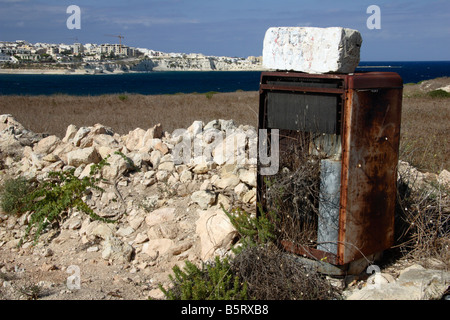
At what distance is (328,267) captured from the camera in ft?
13.3

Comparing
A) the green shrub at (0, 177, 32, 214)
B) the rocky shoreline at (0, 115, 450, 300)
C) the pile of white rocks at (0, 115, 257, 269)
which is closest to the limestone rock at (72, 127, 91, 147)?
the pile of white rocks at (0, 115, 257, 269)

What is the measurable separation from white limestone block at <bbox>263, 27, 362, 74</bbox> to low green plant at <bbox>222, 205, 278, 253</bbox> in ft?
4.58

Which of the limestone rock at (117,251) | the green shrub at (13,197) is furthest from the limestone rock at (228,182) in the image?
the green shrub at (13,197)

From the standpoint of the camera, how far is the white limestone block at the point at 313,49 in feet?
12.6

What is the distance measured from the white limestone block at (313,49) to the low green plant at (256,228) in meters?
1.40

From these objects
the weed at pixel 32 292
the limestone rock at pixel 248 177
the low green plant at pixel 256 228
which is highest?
the limestone rock at pixel 248 177

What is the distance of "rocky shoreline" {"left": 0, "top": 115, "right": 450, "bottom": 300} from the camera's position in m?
4.43

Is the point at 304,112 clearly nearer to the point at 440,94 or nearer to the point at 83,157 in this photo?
the point at 83,157

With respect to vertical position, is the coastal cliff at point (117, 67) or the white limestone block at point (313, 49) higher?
the coastal cliff at point (117, 67)

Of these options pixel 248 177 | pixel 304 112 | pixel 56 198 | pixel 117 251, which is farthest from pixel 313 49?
pixel 56 198

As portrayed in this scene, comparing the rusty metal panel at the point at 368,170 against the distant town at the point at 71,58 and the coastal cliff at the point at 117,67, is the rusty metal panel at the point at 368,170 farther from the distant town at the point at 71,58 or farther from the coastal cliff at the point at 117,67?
the coastal cliff at the point at 117,67

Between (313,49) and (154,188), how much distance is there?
9.86 feet

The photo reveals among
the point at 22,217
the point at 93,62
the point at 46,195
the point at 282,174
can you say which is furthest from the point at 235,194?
the point at 93,62

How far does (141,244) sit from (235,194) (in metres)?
1.24
